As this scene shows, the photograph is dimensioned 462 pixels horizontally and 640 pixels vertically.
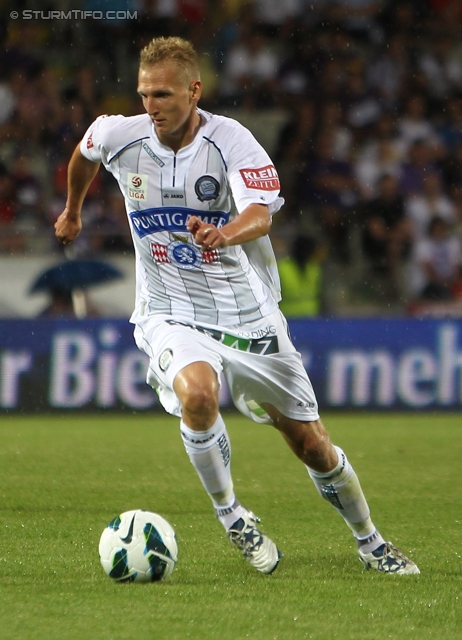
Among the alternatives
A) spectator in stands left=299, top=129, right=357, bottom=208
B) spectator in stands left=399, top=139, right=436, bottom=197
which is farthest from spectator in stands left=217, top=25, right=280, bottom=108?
spectator in stands left=399, top=139, right=436, bottom=197

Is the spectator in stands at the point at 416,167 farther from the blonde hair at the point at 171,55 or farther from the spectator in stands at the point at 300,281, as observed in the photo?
the blonde hair at the point at 171,55

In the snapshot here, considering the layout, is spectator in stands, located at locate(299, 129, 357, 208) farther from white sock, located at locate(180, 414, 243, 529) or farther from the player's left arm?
white sock, located at locate(180, 414, 243, 529)

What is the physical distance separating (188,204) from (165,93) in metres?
0.46

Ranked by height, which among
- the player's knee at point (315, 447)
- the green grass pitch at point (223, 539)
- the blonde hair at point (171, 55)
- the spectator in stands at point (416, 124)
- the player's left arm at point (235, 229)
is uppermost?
the blonde hair at point (171, 55)

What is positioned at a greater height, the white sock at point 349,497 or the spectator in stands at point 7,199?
the spectator in stands at point 7,199

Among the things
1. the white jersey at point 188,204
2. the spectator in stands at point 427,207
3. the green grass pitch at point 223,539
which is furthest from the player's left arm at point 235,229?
the spectator in stands at point 427,207

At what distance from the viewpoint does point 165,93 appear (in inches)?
168

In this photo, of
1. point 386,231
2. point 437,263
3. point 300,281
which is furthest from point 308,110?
point 300,281

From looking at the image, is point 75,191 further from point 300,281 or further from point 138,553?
point 300,281

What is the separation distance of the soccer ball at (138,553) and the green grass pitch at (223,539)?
6 centimetres

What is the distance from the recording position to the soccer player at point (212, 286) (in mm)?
4277

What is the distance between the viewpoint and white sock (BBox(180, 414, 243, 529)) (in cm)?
418

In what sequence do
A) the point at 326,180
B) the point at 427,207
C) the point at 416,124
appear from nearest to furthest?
the point at 427,207 → the point at 326,180 → the point at 416,124

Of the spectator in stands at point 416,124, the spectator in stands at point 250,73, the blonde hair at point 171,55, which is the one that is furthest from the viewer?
the spectator in stands at point 250,73
